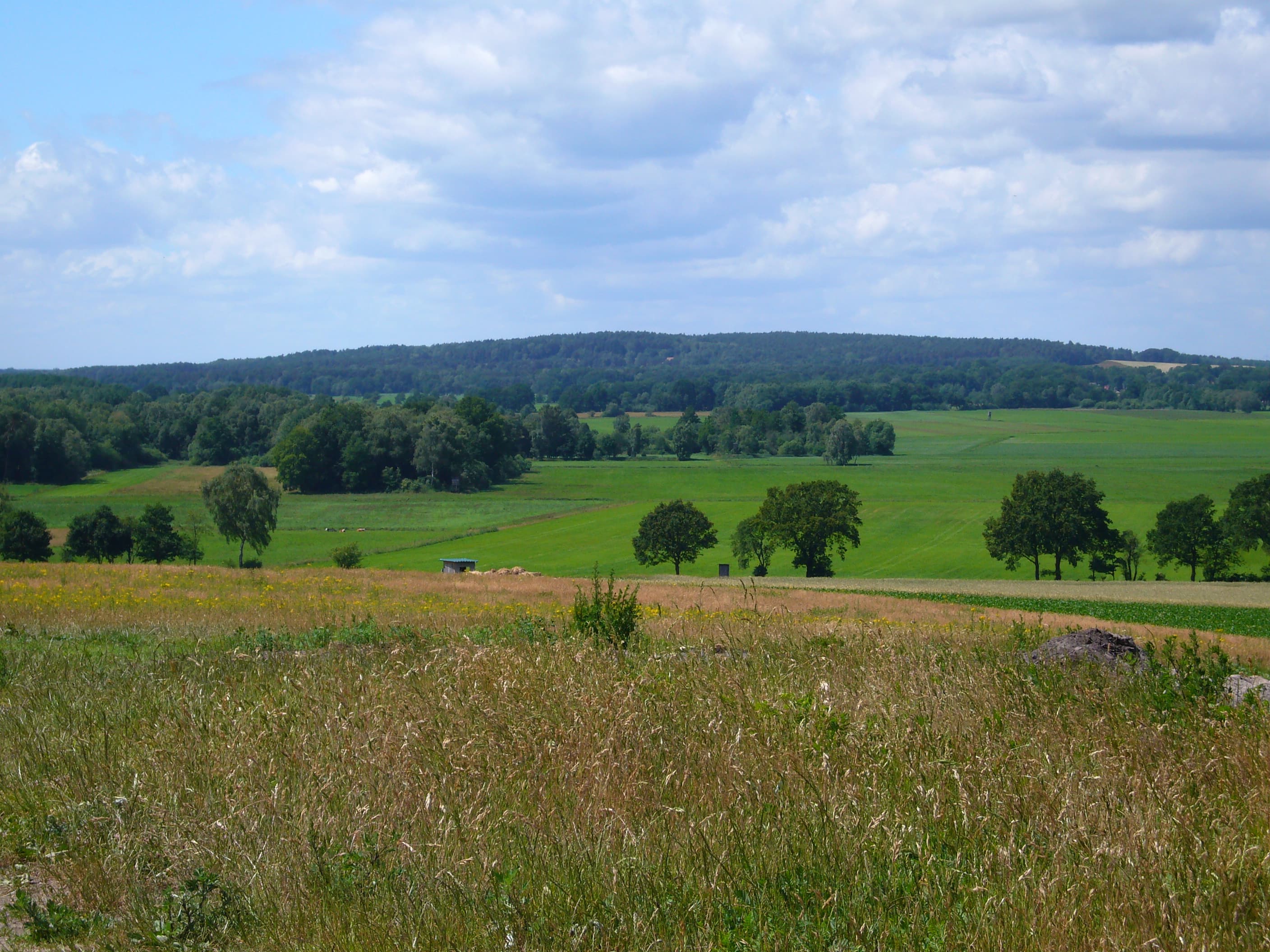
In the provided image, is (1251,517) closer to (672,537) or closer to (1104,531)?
(1104,531)

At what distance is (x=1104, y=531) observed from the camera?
234 ft

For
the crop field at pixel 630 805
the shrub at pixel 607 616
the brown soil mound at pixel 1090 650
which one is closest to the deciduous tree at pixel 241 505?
the shrub at pixel 607 616

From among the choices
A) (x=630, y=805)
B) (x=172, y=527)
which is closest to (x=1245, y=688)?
(x=630, y=805)

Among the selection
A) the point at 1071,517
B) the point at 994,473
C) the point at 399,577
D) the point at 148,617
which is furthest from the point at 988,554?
the point at 148,617

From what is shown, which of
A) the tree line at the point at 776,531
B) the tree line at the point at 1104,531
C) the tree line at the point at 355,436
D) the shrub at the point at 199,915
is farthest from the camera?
the tree line at the point at 355,436

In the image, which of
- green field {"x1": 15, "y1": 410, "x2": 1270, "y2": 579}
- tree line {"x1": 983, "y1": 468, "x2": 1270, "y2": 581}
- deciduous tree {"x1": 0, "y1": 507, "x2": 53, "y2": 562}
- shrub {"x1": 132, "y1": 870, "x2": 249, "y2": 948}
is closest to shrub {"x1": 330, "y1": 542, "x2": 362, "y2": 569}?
green field {"x1": 15, "y1": 410, "x2": 1270, "y2": 579}

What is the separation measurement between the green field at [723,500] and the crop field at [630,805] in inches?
2125

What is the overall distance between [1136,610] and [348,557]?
4741 centimetres

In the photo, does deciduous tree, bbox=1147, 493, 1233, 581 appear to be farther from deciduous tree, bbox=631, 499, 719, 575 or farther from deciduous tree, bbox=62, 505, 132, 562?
deciduous tree, bbox=62, 505, 132, 562

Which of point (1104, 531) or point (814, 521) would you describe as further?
point (814, 521)

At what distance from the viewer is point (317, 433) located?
118188 mm

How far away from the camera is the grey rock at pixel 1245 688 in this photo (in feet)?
21.1

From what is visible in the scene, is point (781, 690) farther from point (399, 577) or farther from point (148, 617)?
point (399, 577)

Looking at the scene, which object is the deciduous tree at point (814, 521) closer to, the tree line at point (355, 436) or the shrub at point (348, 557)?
the shrub at point (348, 557)
